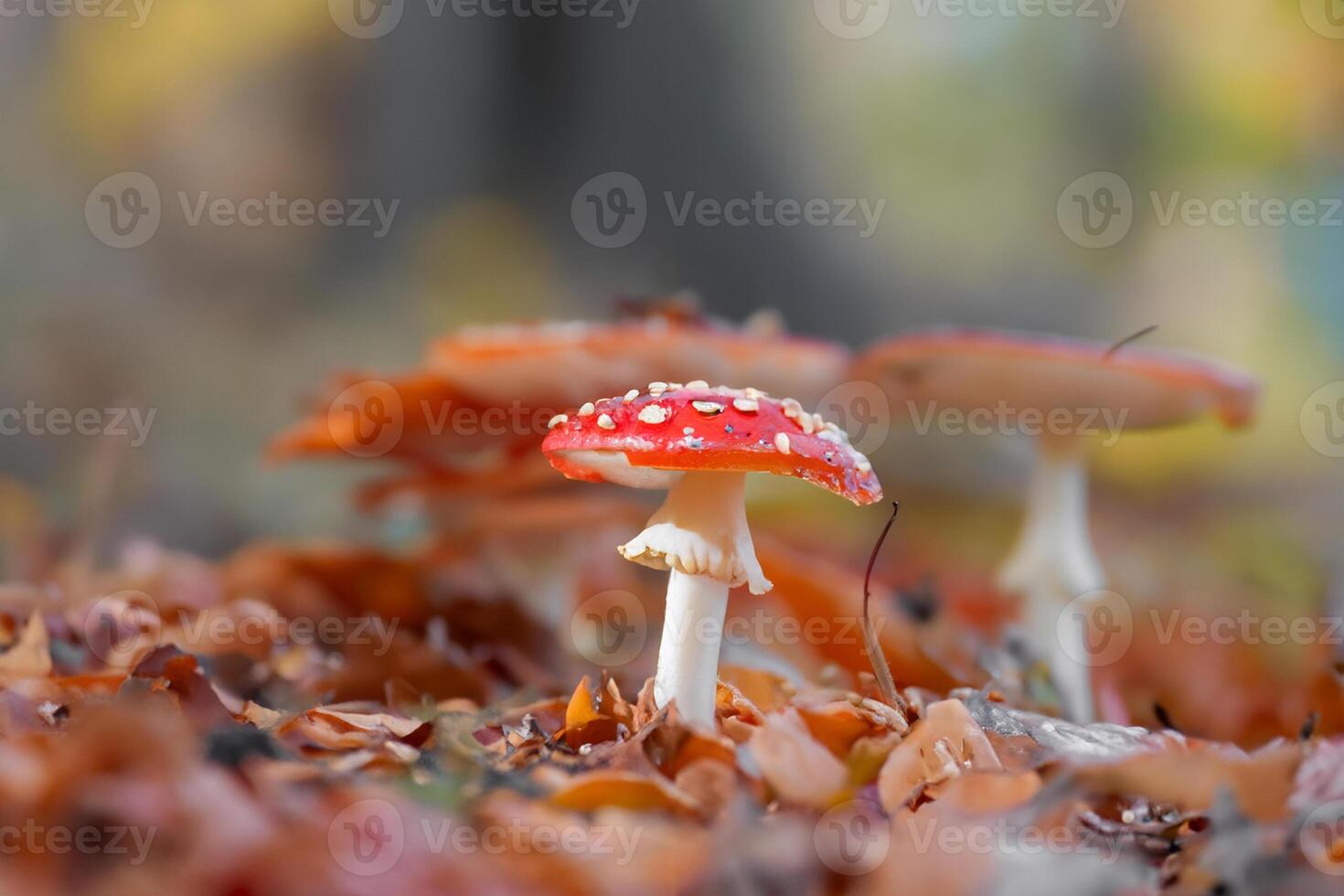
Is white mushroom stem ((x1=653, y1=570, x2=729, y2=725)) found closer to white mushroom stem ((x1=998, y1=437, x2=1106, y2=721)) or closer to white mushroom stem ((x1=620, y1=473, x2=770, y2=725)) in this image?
white mushroom stem ((x1=620, y1=473, x2=770, y2=725))

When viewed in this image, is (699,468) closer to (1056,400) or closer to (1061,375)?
(1061,375)

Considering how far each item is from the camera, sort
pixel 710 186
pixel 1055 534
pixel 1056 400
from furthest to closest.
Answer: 1. pixel 710 186
2. pixel 1055 534
3. pixel 1056 400

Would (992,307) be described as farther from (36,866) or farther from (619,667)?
(36,866)

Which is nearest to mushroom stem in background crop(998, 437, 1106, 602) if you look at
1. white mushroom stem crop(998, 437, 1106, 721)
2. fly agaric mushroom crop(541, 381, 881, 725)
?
white mushroom stem crop(998, 437, 1106, 721)

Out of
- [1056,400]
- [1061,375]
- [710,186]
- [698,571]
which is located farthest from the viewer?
[710,186]

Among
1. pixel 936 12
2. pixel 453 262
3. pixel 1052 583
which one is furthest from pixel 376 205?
pixel 1052 583

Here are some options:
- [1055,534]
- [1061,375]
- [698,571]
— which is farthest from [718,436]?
[1055,534]

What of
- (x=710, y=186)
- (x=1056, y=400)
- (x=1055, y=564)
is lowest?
(x=1055, y=564)
